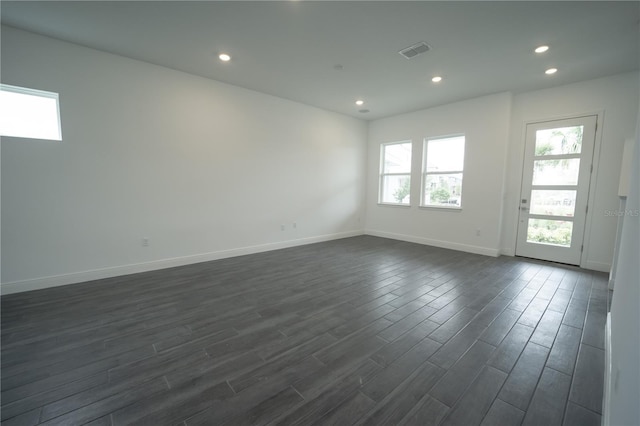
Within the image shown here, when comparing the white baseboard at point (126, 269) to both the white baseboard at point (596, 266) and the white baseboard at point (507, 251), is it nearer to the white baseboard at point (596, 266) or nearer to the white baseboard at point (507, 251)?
the white baseboard at point (507, 251)

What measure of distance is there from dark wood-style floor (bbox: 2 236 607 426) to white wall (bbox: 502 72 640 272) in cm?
105

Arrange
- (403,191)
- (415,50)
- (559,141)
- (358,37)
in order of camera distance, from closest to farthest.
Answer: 1. (358,37)
2. (415,50)
3. (559,141)
4. (403,191)

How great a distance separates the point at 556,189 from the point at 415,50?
3444mm

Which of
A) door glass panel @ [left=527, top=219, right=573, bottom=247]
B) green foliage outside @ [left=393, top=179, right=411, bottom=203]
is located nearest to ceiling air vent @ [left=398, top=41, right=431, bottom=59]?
green foliage outside @ [left=393, top=179, right=411, bottom=203]

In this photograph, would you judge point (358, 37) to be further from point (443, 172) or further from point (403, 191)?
point (403, 191)

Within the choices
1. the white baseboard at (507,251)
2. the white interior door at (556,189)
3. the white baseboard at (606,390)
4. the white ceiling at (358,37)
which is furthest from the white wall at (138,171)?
the white baseboard at (606,390)

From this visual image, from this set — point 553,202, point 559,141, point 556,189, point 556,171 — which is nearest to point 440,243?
point 553,202

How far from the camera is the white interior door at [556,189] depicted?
4066 millimetres

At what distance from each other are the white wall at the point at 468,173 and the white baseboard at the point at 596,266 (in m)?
1.16

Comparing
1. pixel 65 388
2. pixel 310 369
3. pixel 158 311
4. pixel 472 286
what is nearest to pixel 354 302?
pixel 310 369

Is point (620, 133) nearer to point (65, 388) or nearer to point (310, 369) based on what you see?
point (310, 369)

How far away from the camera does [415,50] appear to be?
3170 mm

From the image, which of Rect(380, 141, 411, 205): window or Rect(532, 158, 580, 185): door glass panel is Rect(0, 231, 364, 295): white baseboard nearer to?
Rect(380, 141, 411, 205): window

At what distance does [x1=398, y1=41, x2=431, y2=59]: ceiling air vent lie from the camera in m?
3.05
